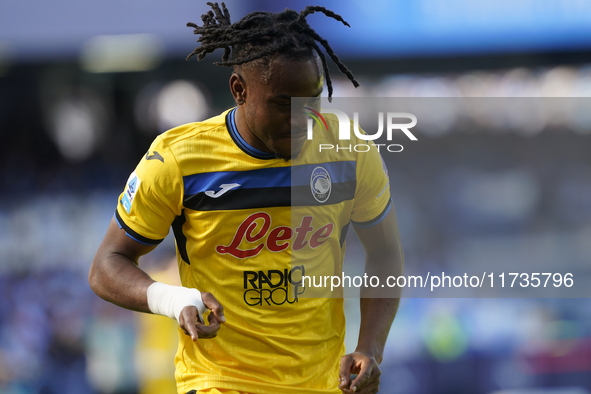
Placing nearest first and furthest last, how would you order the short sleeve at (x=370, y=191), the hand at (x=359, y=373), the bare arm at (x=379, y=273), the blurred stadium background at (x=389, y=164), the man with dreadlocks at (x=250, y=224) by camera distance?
the hand at (x=359, y=373) → the man with dreadlocks at (x=250, y=224) → the bare arm at (x=379, y=273) → the short sleeve at (x=370, y=191) → the blurred stadium background at (x=389, y=164)

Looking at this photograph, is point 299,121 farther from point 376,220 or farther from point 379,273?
point 379,273

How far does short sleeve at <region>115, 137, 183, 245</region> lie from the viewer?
2.29 m

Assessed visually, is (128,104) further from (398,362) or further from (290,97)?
(290,97)

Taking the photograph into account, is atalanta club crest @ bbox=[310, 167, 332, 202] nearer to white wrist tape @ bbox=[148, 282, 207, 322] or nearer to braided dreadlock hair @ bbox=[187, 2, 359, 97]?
braided dreadlock hair @ bbox=[187, 2, 359, 97]

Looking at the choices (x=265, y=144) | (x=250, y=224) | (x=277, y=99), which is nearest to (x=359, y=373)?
(x=250, y=224)

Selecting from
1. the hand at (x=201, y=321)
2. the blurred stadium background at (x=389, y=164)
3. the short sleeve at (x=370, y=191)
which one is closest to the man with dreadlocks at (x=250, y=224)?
the short sleeve at (x=370, y=191)

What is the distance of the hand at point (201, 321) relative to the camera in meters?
1.81

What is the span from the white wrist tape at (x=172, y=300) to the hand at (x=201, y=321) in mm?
35

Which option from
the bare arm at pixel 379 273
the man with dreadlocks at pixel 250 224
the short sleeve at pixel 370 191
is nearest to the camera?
the man with dreadlocks at pixel 250 224

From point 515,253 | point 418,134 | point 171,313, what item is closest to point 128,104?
point 418,134

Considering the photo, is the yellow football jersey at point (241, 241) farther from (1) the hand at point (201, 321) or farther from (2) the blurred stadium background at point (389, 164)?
(2) the blurred stadium background at point (389, 164)

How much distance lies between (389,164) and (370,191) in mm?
5070

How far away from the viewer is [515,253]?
734cm

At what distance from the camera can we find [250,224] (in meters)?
2.37
